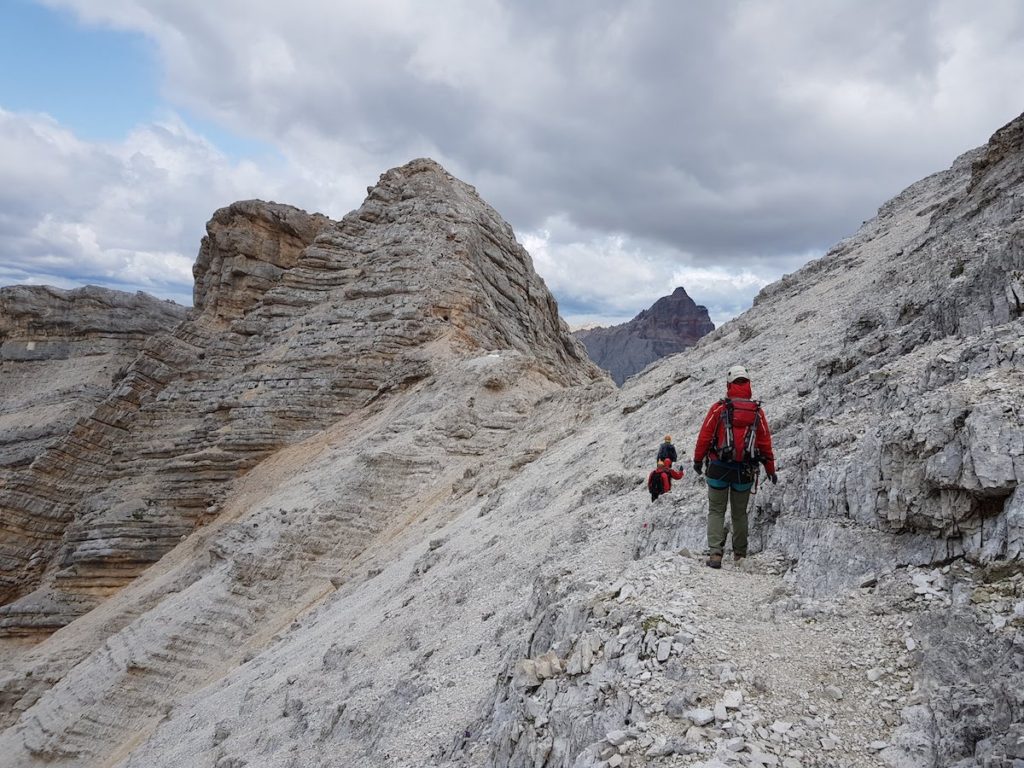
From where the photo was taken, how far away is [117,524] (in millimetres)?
27938

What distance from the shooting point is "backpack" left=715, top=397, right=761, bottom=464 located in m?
7.32

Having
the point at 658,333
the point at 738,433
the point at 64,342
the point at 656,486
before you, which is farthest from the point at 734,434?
the point at 658,333

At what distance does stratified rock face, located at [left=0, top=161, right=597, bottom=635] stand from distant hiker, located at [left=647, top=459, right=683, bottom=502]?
59.6 feet

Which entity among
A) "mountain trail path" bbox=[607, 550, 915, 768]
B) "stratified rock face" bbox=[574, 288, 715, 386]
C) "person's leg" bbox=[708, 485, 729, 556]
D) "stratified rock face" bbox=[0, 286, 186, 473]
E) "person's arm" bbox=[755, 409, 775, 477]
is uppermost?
"stratified rock face" bbox=[574, 288, 715, 386]

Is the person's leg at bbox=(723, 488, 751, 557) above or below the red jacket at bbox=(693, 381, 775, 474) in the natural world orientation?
below

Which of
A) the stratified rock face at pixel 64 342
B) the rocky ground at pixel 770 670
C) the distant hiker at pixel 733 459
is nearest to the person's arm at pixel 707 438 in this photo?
the distant hiker at pixel 733 459

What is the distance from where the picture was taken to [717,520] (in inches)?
292

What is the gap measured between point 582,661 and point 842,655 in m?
2.04

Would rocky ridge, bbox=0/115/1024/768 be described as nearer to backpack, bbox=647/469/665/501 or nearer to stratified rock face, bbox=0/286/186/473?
backpack, bbox=647/469/665/501

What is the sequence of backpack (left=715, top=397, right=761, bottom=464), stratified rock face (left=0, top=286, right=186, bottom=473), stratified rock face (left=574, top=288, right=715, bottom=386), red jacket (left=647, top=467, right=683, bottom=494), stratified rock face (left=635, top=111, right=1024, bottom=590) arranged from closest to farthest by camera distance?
stratified rock face (left=635, top=111, right=1024, bottom=590) < backpack (left=715, top=397, right=761, bottom=464) < red jacket (left=647, top=467, right=683, bottom=494) < stratified rock face (left=0, top=286, right=186, bottom=473) < stratified rock face (left=574, top=288, right=715, bottom=386)

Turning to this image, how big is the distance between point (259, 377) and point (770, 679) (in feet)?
93.2

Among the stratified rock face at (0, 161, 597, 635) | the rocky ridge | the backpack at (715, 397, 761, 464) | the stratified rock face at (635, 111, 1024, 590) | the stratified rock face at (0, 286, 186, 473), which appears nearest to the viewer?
the rocky ridge

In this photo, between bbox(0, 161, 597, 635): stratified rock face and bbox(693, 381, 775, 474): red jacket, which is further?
bbox(0, 161, 597, 635): stratified rock face

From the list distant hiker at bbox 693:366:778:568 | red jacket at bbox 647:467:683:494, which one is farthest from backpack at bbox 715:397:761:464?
red jacket at bbox 647:467:683:494
